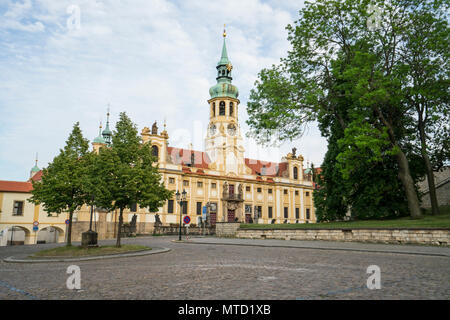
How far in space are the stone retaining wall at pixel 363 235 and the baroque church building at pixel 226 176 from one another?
955 inches

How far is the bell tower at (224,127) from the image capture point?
59.8 metres

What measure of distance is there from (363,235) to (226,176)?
38.5m

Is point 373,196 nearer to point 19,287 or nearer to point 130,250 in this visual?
point 130,250

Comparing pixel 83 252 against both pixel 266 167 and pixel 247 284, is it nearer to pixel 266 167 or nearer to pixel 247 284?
pixel 247 284

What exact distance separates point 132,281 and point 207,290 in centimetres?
224

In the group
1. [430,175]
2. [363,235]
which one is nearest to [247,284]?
[363,235]

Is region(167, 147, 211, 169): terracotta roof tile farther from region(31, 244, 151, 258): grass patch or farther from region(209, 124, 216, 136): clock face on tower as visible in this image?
region(31, 244, 151, 258): grass patch

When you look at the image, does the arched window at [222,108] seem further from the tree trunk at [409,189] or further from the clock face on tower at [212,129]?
the tree trunk at [409,189]

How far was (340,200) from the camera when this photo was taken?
28.5 m

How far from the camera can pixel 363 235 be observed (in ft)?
68.1

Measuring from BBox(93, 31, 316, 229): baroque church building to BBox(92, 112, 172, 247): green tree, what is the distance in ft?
96.8

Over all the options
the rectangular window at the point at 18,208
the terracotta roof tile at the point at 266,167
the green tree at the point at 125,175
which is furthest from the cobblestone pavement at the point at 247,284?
the terracotta roof tile at the point at 266,167

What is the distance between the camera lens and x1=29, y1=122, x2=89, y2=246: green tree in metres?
19.2

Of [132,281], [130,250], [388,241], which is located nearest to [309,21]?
[388,241]
